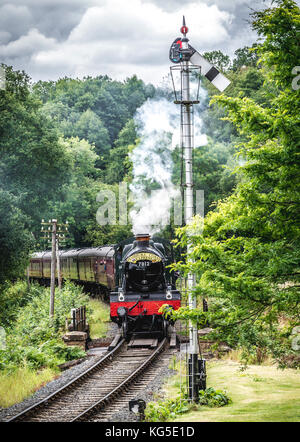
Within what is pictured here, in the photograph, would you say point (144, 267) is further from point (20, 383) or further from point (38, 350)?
point (20, 383)

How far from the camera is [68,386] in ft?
39.9

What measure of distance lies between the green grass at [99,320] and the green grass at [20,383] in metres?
5.95

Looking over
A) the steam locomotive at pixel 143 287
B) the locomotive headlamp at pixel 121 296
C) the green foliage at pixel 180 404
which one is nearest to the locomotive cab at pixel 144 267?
the steam locomotive at pixel 143 287

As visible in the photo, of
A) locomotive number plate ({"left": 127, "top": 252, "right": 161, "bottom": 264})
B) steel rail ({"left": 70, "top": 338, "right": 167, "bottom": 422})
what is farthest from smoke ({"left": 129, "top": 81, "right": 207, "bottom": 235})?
steel rail ({"left": 70, "top": 338, "right": 167, "bottom": 422})

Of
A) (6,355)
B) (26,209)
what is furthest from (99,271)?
(26,209)

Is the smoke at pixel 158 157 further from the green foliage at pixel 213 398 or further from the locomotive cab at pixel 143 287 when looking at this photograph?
the green foliage at pixel 213 398

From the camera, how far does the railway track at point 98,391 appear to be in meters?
10.2

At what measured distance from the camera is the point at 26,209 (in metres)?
39.4

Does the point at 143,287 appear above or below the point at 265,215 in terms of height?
below

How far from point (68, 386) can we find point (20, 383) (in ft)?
4.86

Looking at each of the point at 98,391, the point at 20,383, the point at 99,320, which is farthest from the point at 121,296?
the point at 99,320

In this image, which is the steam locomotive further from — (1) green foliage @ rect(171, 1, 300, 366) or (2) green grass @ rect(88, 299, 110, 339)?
(1) green foliage @ rect(171, 1, 300, 366)

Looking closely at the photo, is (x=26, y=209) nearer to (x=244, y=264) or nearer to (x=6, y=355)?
(x=6, y=355)
